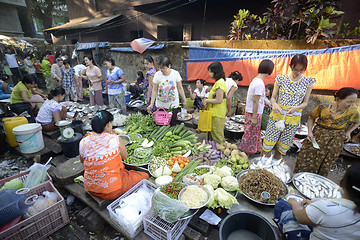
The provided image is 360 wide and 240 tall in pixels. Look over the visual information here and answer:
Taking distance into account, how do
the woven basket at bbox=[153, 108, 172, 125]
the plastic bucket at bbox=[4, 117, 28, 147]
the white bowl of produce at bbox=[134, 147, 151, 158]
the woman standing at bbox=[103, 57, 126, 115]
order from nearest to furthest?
the white bowl of produce at bbox=[134, 147, 151, 158] < the plastic bucket at bbox=[4, 117, 28, 147] < the woven basket at bbox=[153, 108, 172, 125] < the woman standing at bbox=[103, 57, 126, 115]

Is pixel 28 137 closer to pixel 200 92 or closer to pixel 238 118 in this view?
pixel 200 92

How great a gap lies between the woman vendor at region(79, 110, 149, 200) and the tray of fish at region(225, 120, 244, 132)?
3.40 meters

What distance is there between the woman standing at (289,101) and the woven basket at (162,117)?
2.46 m

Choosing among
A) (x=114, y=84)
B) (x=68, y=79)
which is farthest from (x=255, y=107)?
(x=68, y=79)

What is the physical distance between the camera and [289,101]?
309 cm

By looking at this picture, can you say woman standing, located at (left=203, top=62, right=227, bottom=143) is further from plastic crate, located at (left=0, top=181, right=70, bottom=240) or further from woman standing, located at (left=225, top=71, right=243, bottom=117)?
plastic crate, located at (left=0, top=181, right=70, bottom=240)

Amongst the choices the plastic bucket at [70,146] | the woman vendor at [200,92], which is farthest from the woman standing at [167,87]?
the plastic bucket at [70,146]

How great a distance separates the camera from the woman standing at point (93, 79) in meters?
6.03

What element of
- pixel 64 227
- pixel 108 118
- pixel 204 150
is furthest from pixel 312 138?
pixel 64 227

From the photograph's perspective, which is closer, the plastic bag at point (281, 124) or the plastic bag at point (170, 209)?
the plastic bag at point (170, 209)

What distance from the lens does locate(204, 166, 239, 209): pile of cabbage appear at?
2555mm

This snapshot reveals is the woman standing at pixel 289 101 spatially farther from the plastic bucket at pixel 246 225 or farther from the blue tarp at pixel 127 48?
the blue tarp at pixel 127 48

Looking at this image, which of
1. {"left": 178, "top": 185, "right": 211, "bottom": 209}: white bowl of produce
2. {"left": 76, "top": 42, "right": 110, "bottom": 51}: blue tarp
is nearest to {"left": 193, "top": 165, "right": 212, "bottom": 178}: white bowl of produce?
{"left": 178, "top": 185, "right": 211, "bottom": 209}: white bowl of produce

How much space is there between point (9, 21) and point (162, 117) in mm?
24669
